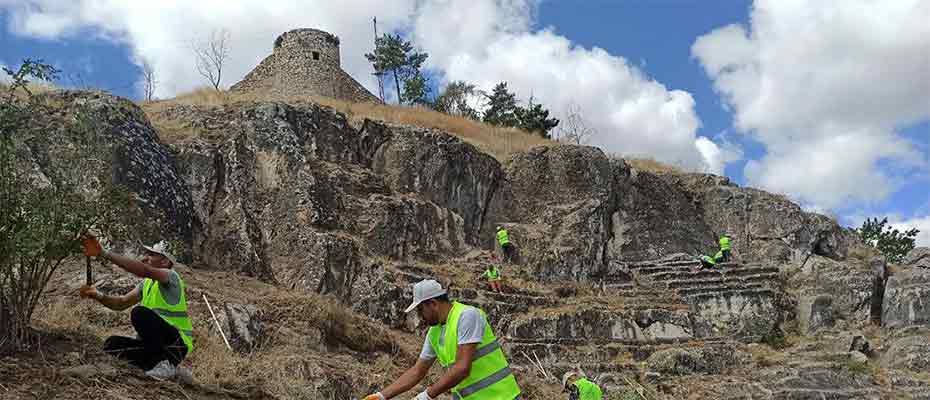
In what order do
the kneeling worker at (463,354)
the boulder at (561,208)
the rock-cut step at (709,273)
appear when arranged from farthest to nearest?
the boulder at (561,208) < the rock-cut step at (709,273) < the kneeling worker at (463,354)

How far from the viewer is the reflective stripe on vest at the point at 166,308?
5586 millimetres

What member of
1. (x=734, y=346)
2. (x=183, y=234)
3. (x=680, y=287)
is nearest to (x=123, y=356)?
(x=183, y=234)

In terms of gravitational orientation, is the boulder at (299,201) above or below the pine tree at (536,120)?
below

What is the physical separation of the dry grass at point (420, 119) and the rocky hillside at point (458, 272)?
4.41 feet

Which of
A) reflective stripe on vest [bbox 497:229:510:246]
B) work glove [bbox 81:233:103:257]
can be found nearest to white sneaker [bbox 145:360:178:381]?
work glove [bbox 81:233:103:257]

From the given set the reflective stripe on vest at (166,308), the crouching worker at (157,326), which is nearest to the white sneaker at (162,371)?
the crouching worker at (157,326)

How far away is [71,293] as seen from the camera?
8328 mm

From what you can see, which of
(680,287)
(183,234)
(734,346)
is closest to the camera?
(183,234)

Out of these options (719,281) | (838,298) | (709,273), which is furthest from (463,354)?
(838,298)

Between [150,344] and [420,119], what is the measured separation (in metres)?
19.1

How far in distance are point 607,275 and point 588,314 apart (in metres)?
5.81

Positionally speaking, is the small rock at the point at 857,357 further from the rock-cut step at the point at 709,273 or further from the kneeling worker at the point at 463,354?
the kneeling worker at the point at 463,354

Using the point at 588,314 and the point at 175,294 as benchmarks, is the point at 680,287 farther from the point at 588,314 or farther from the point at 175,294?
the point at 175,294

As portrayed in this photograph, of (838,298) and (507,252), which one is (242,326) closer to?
(507,252)
